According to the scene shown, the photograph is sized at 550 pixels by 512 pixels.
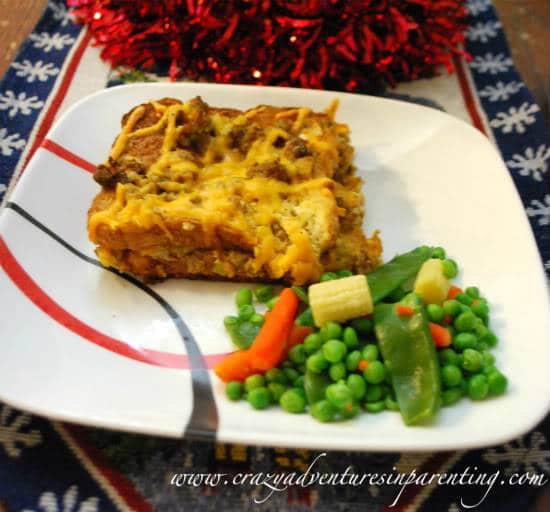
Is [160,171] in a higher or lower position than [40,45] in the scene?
lower

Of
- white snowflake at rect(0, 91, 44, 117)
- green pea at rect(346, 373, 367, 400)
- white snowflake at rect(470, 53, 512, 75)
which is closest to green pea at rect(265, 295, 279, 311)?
green pea at rect(346, 373, 367, 400)

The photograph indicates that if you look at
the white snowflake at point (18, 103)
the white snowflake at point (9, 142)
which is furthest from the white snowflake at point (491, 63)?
the white snowflake at point (9, 142)

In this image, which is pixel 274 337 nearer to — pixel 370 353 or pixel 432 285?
pixel 370 353

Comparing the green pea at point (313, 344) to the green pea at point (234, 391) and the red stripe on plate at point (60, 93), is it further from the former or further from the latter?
the red stripe on plate at point (60, 93)

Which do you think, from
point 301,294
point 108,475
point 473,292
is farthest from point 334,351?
point 108,475

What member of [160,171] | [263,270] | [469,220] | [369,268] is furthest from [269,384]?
[469,220]

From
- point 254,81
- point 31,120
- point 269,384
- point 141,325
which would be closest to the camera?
point 269,384

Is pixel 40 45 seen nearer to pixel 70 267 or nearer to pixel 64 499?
pixel 70 267
